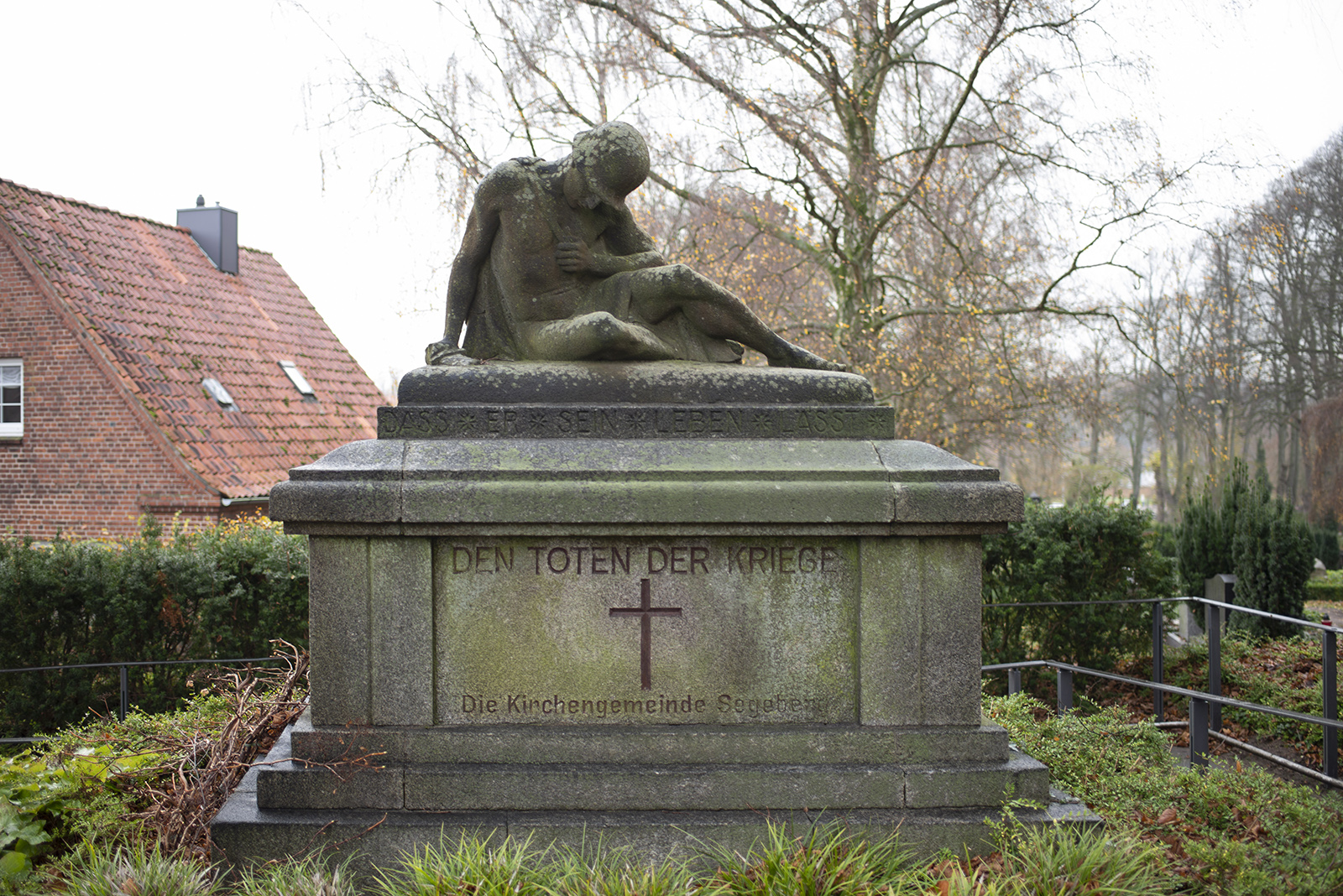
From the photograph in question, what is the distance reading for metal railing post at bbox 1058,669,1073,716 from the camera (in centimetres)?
616

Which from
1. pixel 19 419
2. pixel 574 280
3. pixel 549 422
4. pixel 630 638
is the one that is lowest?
pixel 630 638

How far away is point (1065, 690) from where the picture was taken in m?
6.25

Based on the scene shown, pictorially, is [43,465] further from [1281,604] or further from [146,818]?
[1281,604]

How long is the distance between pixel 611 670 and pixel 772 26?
37.0 ft

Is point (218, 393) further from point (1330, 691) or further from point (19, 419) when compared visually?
point (1330, 691)

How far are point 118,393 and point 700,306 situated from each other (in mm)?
12264

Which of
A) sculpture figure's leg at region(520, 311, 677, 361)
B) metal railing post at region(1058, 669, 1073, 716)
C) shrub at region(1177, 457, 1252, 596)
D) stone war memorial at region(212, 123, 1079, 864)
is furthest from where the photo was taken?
shrub at region(1177, 457, 1252, 596)

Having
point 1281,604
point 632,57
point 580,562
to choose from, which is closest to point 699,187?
point 632,57

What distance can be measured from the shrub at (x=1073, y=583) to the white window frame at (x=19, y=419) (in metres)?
14.1

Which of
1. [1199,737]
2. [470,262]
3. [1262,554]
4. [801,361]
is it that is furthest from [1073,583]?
[470,262]

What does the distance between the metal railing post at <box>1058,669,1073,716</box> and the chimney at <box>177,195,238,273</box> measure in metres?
17.1

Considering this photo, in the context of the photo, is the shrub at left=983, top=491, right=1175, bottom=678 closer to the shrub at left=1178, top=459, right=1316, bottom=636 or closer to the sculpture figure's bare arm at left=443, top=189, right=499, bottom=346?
the shrub at left=1178, top=459, right=1316, bottom=636

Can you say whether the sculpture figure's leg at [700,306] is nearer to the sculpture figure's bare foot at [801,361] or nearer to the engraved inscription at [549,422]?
the sculpture figure's bare foot at [801,361]

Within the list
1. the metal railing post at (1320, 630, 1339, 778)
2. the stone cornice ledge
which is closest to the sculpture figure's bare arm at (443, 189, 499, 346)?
the stone cornice ledge
